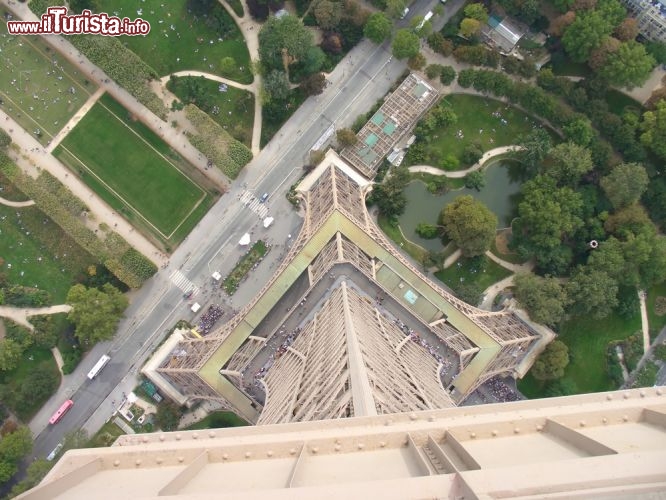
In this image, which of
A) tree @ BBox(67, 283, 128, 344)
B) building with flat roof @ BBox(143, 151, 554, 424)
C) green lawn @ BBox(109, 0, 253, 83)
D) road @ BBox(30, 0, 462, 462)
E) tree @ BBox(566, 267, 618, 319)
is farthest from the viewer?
green lawn @ BBox(109, 0, 253, 83)

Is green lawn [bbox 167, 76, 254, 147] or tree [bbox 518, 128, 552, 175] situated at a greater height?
tree [bbox 518, 128, 552, 175]

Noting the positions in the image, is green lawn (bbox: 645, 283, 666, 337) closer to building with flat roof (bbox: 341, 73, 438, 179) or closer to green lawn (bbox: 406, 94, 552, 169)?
green lawn (bbox: 406, 94, 552, 169)

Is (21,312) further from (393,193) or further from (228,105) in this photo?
(393,193)

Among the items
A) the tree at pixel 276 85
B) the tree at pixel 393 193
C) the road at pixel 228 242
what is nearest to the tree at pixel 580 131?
the tree at pixel 393 193

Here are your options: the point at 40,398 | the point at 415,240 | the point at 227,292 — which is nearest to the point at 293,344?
the point at 227,292

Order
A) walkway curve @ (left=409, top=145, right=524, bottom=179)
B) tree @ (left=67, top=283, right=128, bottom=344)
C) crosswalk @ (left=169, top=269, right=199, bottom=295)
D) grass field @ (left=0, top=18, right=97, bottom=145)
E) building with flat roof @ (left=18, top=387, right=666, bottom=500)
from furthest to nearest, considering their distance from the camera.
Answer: grass field @ (left=0, top=18, right=97, bottom=145), walkway curve @ (left=409, top=145, right=524, bottom=179), crosswalk @ (left=169, top=269, right=199, bottom=295), tree @ (left=67, top=283, right=128, bottom=344), building with flat roof @ (left=18, top=387, right=666, bottom=500)

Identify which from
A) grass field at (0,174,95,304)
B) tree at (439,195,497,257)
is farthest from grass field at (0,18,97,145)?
tree at (439,195,497,257)

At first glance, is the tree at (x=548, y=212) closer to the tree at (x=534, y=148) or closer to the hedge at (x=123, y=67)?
the tree at (x=534, y=148)
